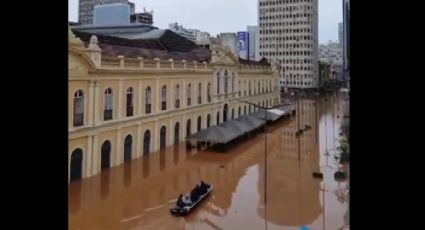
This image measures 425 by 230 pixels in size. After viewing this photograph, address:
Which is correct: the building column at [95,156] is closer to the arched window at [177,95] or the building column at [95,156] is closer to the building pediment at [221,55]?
the arched window at [177,95]

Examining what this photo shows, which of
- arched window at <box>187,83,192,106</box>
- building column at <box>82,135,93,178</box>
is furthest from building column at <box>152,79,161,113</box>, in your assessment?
building column at <box>82,135,93,178</box>

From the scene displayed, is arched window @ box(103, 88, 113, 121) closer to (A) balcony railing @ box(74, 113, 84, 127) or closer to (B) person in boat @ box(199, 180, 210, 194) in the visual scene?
(A) balcony railing @ box(74, 113, 84, 127)

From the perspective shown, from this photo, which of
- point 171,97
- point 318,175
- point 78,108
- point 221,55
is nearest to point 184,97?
point 171,97

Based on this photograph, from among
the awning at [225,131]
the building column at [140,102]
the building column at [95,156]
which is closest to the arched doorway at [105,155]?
the building column at [95,156]

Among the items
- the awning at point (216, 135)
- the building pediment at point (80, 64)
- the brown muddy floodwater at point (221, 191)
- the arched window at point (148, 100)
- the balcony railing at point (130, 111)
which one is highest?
the building pediment at point (80, 64)
